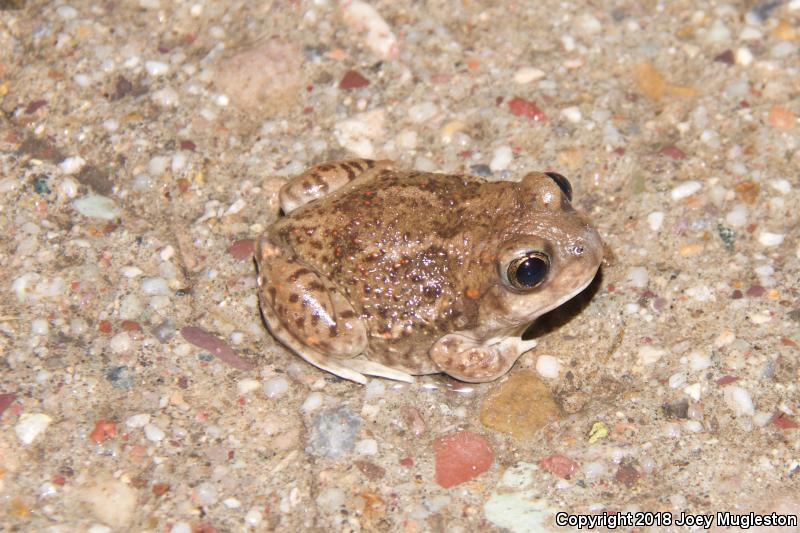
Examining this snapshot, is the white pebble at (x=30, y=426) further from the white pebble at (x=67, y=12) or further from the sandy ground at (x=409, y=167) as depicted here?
the white pebble at (x=67, y=12)

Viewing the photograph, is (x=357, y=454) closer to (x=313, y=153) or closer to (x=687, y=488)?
(x=687, y=488)

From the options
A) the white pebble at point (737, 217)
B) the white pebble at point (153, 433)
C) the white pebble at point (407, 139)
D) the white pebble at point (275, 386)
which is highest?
the white pebble at point (407, 139)

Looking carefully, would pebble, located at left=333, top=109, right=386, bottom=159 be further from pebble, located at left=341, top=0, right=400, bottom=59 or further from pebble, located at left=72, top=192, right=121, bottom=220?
pebble, located at left=72, top=192, right=121, bottom=220

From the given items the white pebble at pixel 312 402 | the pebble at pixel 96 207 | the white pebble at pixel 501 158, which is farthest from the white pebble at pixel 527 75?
the pebble at pixel 96 207

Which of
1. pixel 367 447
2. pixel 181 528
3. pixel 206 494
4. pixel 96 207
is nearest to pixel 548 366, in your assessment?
pixel 367 447

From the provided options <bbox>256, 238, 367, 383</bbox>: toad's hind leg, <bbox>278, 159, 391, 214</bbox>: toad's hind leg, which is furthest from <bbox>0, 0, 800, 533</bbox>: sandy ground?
<bbox>278, 159, 391, 214</bbox>: toad's hind leg

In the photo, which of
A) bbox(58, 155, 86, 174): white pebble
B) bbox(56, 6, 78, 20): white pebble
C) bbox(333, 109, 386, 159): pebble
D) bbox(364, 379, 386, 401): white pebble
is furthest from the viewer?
bbox(56, 6, 78, 20): white pebble
